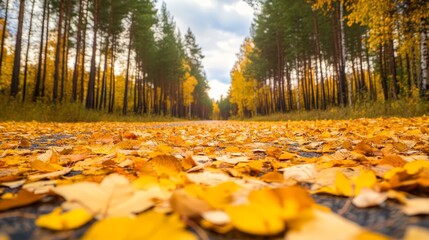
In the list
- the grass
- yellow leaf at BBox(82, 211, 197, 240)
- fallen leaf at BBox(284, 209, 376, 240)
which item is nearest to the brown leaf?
yellow leaf at BBox(82, 211, 197, 240)

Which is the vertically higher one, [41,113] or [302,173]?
[41,113]

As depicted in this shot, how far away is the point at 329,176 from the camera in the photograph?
1.11 meters

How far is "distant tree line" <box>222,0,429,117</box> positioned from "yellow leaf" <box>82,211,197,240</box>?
29.9ft

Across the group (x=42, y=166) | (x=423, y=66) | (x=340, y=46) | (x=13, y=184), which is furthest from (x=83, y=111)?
(x=340, y=46)

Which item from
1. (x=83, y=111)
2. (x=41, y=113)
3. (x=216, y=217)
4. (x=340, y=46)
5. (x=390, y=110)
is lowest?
(x=216, y=217)

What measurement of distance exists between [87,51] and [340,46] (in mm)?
21540

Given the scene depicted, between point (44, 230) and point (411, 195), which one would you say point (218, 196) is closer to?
point (44, 230)

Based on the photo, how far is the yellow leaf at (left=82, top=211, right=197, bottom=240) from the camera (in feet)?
1.54

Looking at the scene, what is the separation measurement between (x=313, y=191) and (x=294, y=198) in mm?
373

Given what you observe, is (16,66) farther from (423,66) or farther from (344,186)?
(423,66)

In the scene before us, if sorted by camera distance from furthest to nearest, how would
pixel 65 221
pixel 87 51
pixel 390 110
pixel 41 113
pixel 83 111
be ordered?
pixel 87 51 → pixel 83 111 → pixel 41 113 → pixel 390 110 → pixel 65 221

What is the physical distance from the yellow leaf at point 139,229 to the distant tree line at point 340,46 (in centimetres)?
912

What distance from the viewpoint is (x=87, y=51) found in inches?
948

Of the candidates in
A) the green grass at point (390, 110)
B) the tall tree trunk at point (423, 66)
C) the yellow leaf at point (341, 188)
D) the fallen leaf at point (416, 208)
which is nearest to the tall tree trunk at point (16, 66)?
the yellow leaf at point (341, 188)
